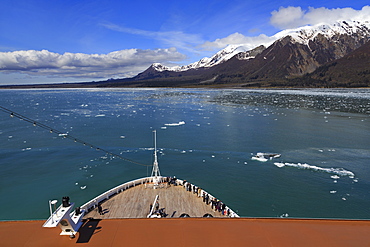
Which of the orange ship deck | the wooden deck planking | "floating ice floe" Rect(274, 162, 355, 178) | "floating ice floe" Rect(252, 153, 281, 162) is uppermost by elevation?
the orange ship deck

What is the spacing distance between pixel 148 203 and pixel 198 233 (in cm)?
1032

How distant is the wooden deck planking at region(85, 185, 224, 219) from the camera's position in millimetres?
18250

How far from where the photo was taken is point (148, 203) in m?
19.9

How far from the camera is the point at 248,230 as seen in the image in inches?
426

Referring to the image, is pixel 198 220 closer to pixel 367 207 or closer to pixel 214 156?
pixel 367 207

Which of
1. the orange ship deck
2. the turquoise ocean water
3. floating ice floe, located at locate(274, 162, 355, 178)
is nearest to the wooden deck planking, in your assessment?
the turquoise ocean water

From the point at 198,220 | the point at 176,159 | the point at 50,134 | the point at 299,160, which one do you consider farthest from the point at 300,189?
the point at 50,134

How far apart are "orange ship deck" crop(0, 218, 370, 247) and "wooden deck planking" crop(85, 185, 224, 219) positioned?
719cm

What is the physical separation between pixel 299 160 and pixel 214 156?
46.4 ft

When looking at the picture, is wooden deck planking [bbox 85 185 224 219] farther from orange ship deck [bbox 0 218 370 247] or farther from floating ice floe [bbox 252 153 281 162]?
floating ice floe [bbox 252 153 281 162]

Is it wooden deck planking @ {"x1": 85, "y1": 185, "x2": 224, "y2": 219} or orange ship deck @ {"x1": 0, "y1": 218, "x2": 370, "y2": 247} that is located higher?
orange ship deck @ {"x1": 0, "y1": 218, "x2": 370, "y2": 247}

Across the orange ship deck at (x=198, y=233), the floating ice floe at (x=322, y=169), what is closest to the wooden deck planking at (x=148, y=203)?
the orange ship deck at (x=198, y=233)

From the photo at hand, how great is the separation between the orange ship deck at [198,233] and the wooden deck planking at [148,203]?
7187 mm

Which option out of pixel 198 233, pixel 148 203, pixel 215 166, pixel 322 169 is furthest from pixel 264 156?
pixel 198 233
